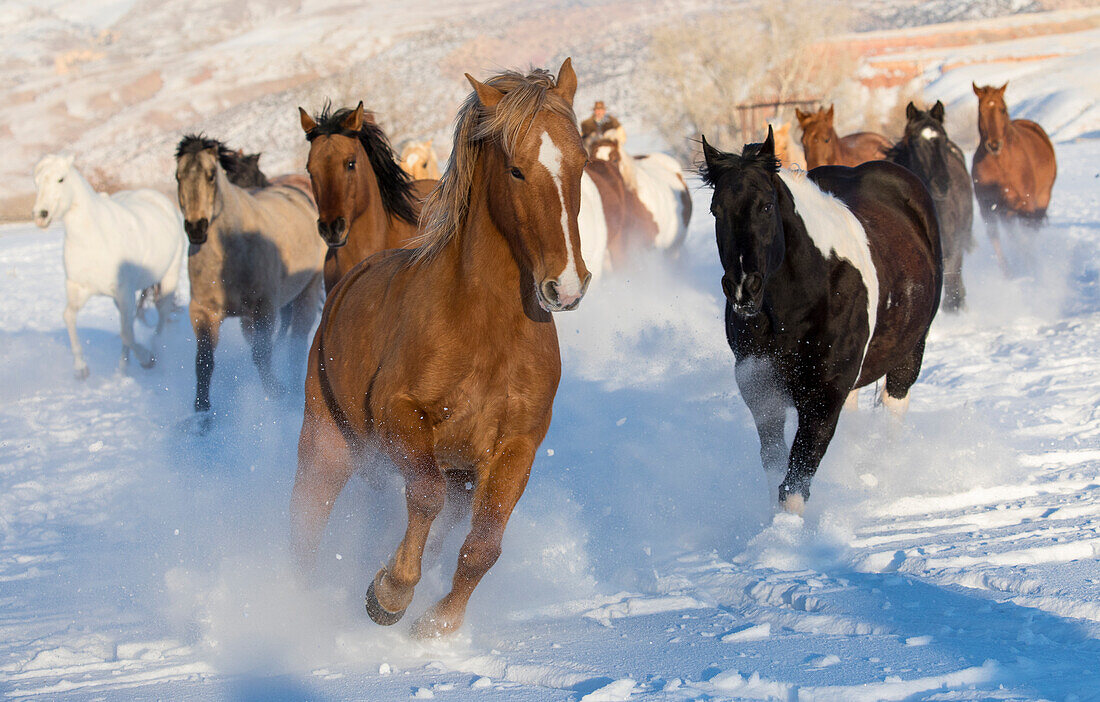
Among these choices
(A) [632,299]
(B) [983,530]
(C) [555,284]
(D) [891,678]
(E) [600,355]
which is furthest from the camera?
(A) [632,299]

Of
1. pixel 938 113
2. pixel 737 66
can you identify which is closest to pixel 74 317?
pixel 938 113

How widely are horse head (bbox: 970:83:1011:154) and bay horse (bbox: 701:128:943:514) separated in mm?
7268

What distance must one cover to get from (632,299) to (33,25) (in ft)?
349

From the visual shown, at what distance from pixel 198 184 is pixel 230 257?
66cm

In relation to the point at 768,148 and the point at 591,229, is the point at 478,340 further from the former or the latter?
the point at 591,229

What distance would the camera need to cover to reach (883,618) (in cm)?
319

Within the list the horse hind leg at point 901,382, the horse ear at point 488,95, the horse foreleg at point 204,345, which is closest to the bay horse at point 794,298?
the horse hind leg at point 901,382

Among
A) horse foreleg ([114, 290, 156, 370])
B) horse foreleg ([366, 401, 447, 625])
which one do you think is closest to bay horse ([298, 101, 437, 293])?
Answer: horse foreleg ([366, 401, 447, 625])

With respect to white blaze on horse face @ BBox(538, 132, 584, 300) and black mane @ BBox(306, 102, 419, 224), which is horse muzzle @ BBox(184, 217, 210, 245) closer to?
black mane @ BBox(306, 102, 419, 224)

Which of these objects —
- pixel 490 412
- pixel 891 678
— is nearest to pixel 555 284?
pixel 490 412

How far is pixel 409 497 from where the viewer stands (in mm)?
3352

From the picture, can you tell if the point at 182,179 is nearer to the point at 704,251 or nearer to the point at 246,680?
the point at 246,680

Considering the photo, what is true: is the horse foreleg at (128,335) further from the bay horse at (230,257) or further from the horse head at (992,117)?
the horse head at (992,117)

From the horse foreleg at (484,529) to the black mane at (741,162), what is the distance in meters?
1.80
